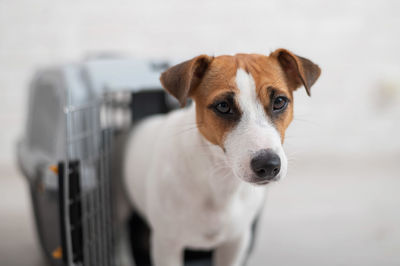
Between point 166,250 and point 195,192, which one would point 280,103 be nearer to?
point 195,192

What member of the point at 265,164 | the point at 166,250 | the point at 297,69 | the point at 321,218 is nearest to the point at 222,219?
the point at 166,250

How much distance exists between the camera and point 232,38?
8.87 feet

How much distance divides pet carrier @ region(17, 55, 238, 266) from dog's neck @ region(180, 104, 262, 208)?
39cm

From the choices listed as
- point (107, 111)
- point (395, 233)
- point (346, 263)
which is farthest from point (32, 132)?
point (395, 233)

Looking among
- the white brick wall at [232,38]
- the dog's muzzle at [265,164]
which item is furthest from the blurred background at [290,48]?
the dog's muzzle at [265,164]

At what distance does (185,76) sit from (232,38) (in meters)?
1.73

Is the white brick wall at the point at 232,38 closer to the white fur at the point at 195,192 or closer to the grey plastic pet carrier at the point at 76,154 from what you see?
the grey plastic pet carrier at the point at 76,154

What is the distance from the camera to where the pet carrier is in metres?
1.31

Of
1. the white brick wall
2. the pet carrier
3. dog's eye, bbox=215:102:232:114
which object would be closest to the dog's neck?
dog's eye, bbox=215:102:232:114

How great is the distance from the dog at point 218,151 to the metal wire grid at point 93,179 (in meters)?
0.16

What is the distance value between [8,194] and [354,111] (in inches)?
92.3

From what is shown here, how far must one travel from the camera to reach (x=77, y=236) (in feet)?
4.32

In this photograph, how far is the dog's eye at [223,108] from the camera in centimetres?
104

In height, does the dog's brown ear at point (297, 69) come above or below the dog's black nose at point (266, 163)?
above
